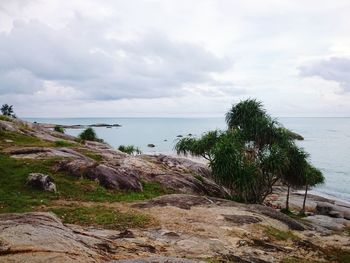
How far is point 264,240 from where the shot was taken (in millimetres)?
21328

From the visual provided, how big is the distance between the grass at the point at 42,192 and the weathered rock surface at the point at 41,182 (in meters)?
0.42

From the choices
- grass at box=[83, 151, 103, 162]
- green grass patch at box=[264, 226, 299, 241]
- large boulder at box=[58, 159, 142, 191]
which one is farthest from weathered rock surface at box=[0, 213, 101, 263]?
grass at box=[83, 151, 103, 162]

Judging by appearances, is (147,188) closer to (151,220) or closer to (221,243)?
(151,220)

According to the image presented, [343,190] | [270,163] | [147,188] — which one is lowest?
[343,190]

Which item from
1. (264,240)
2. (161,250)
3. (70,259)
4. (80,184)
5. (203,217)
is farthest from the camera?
(80,184)

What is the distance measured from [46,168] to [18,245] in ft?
71.1

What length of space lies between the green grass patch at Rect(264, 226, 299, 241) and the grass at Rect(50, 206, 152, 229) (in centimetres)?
739

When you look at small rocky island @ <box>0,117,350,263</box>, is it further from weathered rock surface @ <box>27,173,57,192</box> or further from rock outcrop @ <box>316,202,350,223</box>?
rock outcrop @ <box>316,202,350,223</box>

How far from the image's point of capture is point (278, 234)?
76.9ft

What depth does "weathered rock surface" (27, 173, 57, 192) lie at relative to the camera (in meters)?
28.0

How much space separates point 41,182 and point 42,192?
938 millimetres

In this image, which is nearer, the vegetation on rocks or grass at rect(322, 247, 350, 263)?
grass at rect(322, 247, 350, 263)

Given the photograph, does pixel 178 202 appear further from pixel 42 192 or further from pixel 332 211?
pixel 332 211

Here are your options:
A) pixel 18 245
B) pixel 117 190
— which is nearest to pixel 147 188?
pixel 117 190
